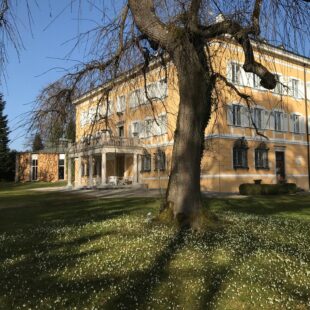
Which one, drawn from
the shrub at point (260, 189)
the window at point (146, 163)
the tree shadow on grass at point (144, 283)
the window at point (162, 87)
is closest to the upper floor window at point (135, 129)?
the window at point (146, 163)

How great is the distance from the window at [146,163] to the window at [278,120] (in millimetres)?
11558

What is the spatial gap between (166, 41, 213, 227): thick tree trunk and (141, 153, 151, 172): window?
29.0m

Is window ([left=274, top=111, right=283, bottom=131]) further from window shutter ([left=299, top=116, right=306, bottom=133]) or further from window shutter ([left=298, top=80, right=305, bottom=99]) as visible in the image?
window shutter ([left=298, top=80, right=305, bottom=99])

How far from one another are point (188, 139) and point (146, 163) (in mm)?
30017

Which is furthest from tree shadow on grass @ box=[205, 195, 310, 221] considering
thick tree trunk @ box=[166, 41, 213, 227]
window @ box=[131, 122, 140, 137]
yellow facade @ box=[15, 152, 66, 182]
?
yellow facade @ box=[15, 152, 66, 182]

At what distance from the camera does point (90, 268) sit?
22.1 feet

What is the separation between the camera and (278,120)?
122 feet

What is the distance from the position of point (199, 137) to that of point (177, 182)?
1.20m

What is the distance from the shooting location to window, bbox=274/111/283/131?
121 feet

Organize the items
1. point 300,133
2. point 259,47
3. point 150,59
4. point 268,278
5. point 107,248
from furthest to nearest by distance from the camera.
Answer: point 300,133 < point 150,59 < point 259,47 < point 107,248 < point 268,278

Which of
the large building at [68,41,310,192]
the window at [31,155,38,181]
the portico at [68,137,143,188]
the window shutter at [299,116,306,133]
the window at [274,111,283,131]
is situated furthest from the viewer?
the window at [31,155,38,181]

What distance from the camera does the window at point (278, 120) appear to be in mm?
36953

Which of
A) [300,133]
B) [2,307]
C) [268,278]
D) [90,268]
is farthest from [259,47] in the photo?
[300,133]

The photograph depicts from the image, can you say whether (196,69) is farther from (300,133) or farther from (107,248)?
(300,133)
